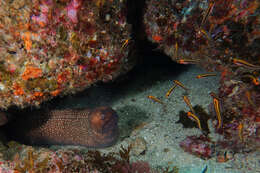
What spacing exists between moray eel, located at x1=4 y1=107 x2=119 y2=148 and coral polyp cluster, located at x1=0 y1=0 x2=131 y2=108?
106 centimetres

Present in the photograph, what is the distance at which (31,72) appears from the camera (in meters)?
2.96

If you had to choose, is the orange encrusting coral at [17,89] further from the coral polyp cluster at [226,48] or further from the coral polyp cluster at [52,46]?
the coral polyp cluster at [226,48]

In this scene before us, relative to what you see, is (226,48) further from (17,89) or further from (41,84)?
(17,89)

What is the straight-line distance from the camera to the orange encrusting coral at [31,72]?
2947 millimetres

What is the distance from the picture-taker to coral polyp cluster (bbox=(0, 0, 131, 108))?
112 inches

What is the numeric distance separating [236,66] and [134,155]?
2855 millimetres

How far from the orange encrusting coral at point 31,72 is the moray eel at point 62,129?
1477 millimetres

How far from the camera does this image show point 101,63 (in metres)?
3.45

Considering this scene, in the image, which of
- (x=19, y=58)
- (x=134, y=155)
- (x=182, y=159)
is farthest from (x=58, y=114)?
(x=182, y=159)

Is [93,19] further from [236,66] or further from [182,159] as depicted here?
[182,159]

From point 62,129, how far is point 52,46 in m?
2.26

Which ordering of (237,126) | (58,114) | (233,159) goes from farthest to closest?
(58,114), (233,159), (237,126)

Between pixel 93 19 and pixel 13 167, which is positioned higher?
pixel 93 19

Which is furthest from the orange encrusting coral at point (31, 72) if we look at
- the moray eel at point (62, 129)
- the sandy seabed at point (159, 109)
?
the sandy seabed at point (159, 109)
